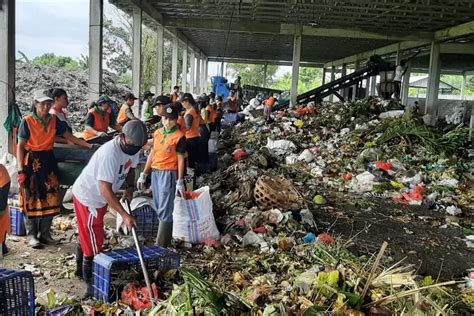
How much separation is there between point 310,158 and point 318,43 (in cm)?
1295

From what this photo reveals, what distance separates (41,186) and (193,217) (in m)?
1.61

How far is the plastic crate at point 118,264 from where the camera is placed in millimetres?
3359

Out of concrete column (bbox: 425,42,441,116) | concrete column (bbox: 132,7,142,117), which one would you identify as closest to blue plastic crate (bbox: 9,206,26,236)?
concrete column (bbox: 132,7,142,117)

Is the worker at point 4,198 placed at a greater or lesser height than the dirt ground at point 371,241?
greater

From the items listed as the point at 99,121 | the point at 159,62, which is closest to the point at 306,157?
the point at 99,121

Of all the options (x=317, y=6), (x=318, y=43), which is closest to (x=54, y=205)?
(x=317, y=6)

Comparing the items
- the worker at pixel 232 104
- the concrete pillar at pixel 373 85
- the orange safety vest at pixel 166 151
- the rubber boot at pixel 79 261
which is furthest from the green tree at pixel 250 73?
the rubber boot at pixel 79 261

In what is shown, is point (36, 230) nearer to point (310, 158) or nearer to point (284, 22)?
point (310, 158)

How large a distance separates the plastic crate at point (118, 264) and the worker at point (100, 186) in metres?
0.21

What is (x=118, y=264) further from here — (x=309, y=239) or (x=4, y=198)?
(x=309, y=239)

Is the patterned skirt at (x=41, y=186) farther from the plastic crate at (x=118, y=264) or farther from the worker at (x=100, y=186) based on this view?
the plastic crate at (x=118, y=264)

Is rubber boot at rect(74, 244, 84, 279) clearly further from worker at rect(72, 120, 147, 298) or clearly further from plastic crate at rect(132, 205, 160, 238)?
plastic crate at rect(132, 205, 160, 238)

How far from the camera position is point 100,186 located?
3.32 metres

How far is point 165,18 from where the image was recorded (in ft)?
52.3
